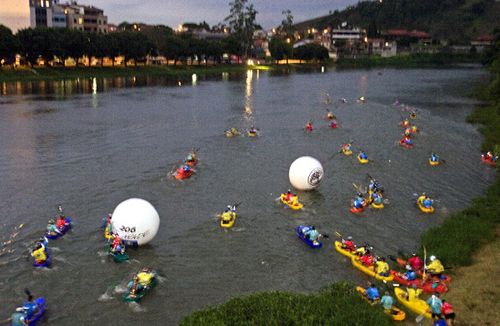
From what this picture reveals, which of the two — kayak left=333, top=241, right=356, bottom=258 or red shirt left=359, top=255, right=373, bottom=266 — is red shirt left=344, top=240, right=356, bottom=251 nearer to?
kayak left=333, top=241, right=356, bottom=258

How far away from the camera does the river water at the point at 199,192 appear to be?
23.0m

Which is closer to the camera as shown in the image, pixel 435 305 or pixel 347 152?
pixel 435 305

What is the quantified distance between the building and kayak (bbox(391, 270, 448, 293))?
578ft

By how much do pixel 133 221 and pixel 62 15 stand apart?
18271cm

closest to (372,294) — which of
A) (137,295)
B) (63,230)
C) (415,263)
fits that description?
(415,263)

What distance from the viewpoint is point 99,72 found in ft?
459

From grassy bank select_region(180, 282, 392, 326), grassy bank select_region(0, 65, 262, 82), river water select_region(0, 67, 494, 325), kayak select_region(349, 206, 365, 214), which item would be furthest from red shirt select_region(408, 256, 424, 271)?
grassy bank select_region(0, 65, 262, 82)

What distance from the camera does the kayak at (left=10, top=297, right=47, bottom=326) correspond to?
746 inches

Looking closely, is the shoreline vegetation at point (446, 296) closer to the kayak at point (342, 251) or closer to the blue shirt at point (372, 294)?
the blue shirt at point (372, 294)

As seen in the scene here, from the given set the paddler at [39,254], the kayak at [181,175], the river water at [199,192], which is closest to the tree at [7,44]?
the river water at [199,192]

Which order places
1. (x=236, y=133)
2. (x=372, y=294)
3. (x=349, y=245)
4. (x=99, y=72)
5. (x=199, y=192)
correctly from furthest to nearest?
(x=99, y=72), (x=236, y=133), (x=199, y=192), (x=349, y=245), (x=372, y=294)

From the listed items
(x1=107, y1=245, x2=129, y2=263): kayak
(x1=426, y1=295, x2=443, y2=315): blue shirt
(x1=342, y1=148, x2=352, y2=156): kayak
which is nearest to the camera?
(x1=426, y1=295, x2=443, y2=315): blue shirt

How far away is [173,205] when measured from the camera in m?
33.6

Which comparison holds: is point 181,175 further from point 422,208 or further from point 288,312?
point 288,312
